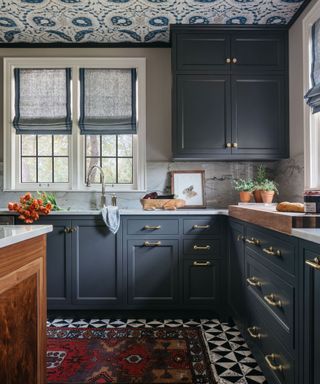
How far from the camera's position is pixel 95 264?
115 inches

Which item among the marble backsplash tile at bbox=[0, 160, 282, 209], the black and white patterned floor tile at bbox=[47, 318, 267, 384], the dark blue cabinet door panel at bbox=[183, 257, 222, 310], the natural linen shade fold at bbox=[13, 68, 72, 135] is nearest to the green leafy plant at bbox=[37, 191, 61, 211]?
the marble backsplash tile at bbox=[0, 160, 282, 209]

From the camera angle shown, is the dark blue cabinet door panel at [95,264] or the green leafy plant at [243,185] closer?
the dark blue cabinet door panel at [95,264]

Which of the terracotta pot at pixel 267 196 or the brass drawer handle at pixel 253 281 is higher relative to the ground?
the terracotta pot at pixel 267 196

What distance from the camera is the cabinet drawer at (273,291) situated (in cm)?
151

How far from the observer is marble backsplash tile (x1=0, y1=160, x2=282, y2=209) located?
352 centimetres

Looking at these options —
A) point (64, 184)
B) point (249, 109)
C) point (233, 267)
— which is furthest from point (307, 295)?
point (64, 184)

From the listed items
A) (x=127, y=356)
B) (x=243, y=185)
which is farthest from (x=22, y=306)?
(x=243, y=185)

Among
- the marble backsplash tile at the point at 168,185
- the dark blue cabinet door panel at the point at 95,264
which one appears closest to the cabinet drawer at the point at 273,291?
the dark blue cabinet door panel at the point at 95,264

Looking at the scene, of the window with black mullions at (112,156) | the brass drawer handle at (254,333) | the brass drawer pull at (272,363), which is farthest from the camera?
the window with black mullions at (112,156)

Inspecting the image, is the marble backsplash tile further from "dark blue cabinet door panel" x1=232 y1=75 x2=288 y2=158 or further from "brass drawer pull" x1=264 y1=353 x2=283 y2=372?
"brass drawer pull" x1=264 y1=353 x2=283 y2=372

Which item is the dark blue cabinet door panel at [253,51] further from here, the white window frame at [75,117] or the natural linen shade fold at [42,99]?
the natural linen shade fold at [42,99]

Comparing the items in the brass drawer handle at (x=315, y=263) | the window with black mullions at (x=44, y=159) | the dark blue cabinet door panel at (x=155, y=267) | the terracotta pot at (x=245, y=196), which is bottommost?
the dark blue cabinet door panel at (x=155, y=267)

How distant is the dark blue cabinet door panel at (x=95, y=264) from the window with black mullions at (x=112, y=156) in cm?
81

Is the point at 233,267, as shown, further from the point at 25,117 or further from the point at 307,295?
the point at 25,117
